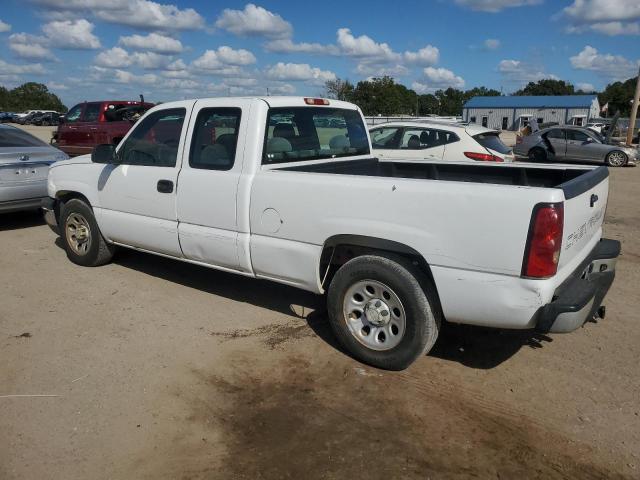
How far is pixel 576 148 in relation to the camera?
1997 cm

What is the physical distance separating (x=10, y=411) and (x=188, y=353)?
1255 millimetres

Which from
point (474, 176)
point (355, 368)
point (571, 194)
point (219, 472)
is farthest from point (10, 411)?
point (474, 176)

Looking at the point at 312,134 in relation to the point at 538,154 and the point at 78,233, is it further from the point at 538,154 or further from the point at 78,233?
the point at 538,154

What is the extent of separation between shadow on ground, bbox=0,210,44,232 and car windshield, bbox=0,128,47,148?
4.25ft

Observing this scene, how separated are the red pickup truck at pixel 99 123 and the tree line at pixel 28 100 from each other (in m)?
87.2

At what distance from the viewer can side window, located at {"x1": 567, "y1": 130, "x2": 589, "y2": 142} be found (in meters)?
19.9

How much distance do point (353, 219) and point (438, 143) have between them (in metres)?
7.04

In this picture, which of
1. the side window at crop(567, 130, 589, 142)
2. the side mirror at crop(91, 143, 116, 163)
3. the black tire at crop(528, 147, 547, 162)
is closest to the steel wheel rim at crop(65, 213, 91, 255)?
the side mirror at crop(91, 143, 116, 163)

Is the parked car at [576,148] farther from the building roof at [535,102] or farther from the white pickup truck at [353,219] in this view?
the building roof at [535,102]

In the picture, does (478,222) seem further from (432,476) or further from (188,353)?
(188,353)

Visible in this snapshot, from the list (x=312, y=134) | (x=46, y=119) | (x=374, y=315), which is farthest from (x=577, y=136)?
(x=46, y=119)

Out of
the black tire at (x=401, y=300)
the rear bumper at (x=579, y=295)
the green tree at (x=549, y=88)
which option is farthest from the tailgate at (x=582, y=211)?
the green tree at (x=549, y=88)

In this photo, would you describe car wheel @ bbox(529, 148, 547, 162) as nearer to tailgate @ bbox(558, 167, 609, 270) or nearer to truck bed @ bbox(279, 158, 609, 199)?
truck bed @ bbox(279, 158, 609, 199)

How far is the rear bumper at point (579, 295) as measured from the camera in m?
3.25
